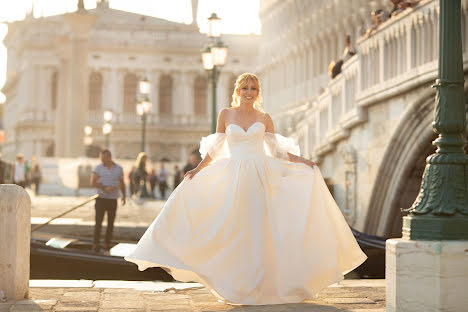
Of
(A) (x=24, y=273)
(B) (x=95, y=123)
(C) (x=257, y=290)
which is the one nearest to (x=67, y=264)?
(A) (x=24, y=273)

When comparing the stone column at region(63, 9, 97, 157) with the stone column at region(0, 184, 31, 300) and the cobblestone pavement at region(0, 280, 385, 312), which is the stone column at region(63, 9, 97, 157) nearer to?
the cobblestone pavement at region(0, 280, 385, 312)

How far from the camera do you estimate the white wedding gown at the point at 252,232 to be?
7.40 meters

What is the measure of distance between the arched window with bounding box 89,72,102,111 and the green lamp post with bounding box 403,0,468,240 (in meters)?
74.4

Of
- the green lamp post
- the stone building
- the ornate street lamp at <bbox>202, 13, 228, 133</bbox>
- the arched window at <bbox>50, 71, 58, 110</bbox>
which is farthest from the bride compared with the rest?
the arched window at <bbox>50, 71, 58, 110</bbox>

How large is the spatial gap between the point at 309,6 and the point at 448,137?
48.1m

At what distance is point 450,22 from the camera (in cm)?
612

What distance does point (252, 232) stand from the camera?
751 centimetres

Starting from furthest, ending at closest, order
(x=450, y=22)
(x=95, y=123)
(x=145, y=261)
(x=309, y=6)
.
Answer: (x=95, y=123) → (x=309, y=6) → (x=145, y=261) → (x=450, y=22)

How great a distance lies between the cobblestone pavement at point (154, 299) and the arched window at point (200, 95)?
7262cm

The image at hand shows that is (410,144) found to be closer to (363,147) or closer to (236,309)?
(363,147)

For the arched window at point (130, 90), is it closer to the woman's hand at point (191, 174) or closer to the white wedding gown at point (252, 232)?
the woman's hand at point (191, 174)

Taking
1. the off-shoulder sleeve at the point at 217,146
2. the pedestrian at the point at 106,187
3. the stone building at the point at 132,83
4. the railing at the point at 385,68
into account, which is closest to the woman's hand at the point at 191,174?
the off-shoulder sleeve at the point at 217,146

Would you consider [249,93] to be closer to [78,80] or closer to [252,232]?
[252,232]

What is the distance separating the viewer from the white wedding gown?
7401 millimetres
